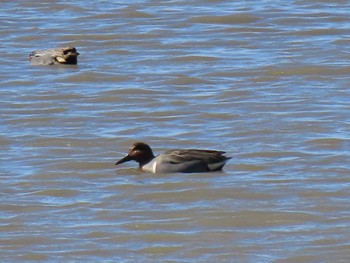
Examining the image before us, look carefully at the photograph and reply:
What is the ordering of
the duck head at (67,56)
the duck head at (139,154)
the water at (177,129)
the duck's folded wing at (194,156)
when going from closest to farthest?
the water at (177,129) → the duck's folded wing at (194,156) → the duck head at (139,154) → the duck head at (67,56)

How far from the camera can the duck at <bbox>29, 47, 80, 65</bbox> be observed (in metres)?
15.8

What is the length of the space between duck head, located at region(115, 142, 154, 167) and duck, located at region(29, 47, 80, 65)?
4.48 meters

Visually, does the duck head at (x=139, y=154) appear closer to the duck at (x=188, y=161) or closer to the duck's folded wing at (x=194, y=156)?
the duck at (x=188, y=161)

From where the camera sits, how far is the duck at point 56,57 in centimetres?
1580

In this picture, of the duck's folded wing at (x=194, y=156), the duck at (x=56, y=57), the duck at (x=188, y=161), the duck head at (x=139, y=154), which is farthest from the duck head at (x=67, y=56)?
the duck's folded wing at (x=194, y=156)

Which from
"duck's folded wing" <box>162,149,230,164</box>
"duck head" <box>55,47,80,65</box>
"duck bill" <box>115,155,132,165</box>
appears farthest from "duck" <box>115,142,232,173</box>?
"duck head" <box>55,47,80,65</box>

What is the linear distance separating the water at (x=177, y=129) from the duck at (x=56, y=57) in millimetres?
110

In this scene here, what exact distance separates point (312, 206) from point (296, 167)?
121cm

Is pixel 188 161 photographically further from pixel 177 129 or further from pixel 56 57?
pixel 56 57

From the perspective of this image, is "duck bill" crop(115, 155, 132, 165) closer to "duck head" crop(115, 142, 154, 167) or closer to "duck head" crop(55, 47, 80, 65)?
"duck head" crop(115, 142, 154, 167)

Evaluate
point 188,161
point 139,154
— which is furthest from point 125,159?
point 188,161

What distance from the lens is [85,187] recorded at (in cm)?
1082

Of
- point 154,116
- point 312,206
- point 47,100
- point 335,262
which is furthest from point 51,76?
point 335,262

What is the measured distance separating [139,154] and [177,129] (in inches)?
51.9
